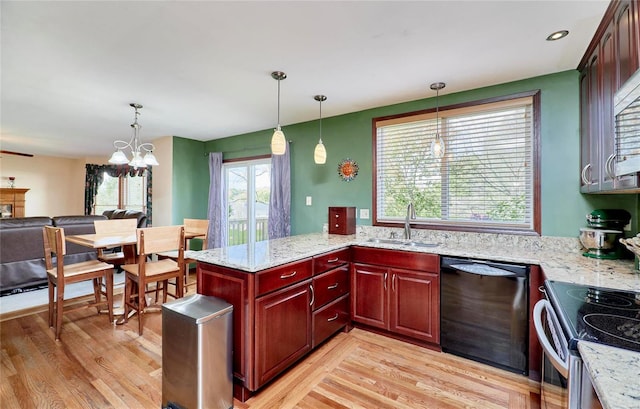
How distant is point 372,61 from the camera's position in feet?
7.33

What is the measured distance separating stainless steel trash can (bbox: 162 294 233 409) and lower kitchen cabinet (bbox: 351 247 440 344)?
1.35m

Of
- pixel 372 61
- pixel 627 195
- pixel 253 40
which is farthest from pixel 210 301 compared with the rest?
pixel 627 195

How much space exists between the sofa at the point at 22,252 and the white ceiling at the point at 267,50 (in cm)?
153

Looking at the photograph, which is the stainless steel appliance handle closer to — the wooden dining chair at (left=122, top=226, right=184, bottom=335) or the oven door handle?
the oven door handle

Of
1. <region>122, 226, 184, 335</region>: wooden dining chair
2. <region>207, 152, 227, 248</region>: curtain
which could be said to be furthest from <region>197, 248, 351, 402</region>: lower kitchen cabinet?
<region>207, 152, 227, 248</region>: curtain

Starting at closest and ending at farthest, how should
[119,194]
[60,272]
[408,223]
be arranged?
[60,272]
[408,223]
[119,194]

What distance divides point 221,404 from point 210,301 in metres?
0.61

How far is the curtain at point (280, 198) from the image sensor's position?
13.2 feet

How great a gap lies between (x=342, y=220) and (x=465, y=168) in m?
1.40

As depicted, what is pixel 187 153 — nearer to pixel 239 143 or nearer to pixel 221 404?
pixel 239 143

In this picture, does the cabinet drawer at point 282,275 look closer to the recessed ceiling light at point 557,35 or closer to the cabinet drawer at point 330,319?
the cabinet drawer at point 330,319

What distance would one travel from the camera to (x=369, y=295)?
271 cm

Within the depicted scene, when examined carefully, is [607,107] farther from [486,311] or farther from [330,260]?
[330,260]

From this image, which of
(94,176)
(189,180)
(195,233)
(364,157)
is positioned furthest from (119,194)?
(364,157)
